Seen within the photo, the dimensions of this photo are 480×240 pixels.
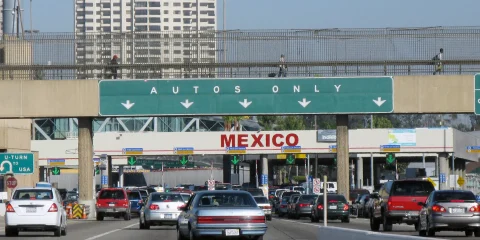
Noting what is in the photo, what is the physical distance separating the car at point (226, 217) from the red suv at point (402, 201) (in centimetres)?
1081

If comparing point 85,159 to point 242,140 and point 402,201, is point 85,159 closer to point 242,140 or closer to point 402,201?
point 402,201

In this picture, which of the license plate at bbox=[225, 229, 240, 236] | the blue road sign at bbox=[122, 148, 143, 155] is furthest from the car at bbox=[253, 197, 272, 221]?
the blue road sign at bbox=[122, 148, 143, 155]

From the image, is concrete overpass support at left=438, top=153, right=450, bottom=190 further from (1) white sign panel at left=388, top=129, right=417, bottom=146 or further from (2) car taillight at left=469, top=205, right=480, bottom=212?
(2) car taillight at left=469, top=205, right=480, bottom=212

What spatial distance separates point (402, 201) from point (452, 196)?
4.03 m

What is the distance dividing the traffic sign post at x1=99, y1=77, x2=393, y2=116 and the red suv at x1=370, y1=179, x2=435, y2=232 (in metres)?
14.1

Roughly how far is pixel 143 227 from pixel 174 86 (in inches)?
435

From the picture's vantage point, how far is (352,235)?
19.4m

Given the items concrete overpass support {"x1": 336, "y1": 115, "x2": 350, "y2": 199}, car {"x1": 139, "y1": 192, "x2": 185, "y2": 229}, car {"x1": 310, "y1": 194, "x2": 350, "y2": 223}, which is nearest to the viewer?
car {"x1": 139, "y1": 192, "x2": 185, "y2": 229}

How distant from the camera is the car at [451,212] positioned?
98.8 ft

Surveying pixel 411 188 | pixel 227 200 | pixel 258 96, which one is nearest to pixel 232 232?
pixel 227 200

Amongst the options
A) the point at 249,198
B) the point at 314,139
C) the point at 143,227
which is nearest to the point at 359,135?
the point at 314,139

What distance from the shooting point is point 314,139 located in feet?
271

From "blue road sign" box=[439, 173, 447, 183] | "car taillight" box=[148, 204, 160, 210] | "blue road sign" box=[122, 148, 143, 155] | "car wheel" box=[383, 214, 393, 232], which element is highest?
"blue road sign" box=[122, 148, 143, 155]

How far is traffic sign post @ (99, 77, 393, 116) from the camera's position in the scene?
162 feet
